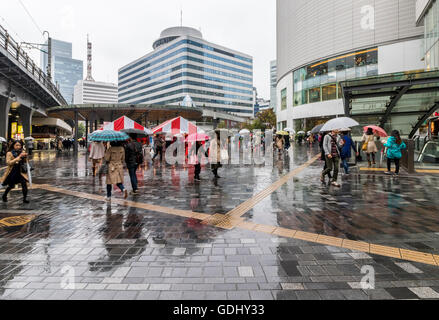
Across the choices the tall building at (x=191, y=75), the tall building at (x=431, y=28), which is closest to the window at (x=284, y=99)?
the tall building at (x=431, y=28)

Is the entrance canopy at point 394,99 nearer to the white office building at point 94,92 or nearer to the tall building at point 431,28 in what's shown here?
the tall building at point 431,28

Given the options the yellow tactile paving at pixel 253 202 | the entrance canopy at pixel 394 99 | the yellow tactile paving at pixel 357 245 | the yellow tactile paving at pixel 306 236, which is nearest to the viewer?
the yellow tactile paving at pixel 357 245

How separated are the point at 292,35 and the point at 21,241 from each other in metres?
60.1

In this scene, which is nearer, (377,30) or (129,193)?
(129,193)

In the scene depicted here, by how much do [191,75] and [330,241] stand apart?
101 metres

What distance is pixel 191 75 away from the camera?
99.6 meters

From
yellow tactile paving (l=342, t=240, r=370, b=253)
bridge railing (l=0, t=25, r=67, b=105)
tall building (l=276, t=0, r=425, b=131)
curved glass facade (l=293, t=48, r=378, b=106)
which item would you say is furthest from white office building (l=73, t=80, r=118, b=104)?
yellow tactile paving (l=342, t=240, r=370, b=253)

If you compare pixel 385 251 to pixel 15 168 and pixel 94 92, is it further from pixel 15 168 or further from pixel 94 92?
pixel 94 92

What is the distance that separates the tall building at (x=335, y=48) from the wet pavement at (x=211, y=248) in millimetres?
41378

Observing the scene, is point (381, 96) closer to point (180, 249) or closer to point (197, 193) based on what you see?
point (197, 193)

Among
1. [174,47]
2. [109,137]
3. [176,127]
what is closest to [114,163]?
[109,137]

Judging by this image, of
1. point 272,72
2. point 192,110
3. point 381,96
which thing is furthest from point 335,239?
point 272,72

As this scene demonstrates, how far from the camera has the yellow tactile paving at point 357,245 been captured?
4.01 m

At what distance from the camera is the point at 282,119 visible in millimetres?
62812
